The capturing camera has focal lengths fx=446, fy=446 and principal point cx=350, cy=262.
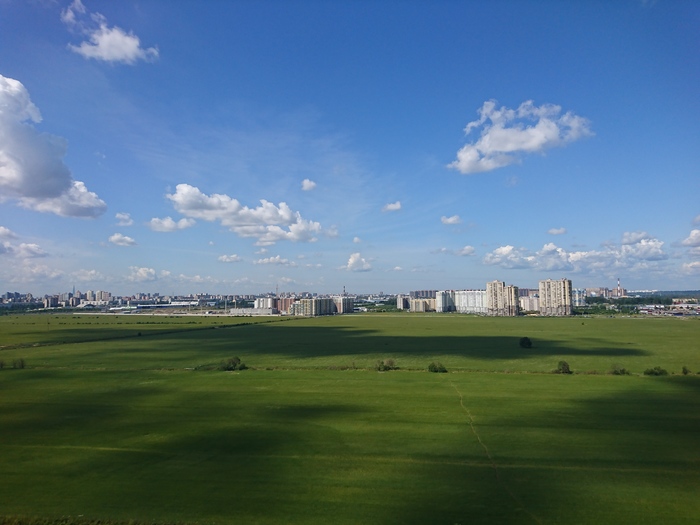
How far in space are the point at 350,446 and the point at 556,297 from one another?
611 ft

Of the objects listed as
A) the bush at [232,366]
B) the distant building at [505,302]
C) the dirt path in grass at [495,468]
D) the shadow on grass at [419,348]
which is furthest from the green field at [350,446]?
the distant building at [505,302]

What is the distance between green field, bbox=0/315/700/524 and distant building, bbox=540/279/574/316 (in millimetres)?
149727

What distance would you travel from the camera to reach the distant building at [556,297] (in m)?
181

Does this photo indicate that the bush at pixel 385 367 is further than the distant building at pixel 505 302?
No

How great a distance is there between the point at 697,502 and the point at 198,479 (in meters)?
17.7

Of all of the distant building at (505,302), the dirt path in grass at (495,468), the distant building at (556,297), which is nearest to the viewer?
the dirt path in grass at (495,468)

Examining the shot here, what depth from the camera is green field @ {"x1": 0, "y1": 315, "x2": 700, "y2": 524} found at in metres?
14.9

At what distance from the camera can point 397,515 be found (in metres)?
14.4

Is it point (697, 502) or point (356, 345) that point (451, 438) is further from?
point (356, 345)

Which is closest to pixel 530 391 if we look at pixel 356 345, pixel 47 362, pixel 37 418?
pixel 37 418

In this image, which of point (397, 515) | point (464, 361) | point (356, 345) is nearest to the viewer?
point (397, 515)

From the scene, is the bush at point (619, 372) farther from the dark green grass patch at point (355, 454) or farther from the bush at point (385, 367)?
the bush at point (385, 367)

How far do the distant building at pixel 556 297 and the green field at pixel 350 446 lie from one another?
149727mm

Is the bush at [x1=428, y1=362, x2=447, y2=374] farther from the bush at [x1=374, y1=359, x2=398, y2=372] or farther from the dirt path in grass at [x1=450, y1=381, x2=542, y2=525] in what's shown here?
the dirt path in grass at [x1=450, y1=381, x2=542, y2=525]
